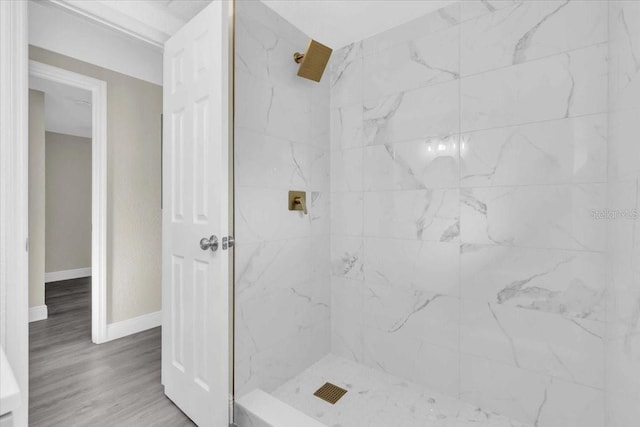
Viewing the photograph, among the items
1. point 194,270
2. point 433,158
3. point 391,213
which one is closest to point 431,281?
point 391,213

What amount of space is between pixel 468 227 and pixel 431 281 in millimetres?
366

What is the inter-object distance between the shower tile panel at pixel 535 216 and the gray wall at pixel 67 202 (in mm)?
5428

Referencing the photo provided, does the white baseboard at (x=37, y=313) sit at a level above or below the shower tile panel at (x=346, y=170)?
below

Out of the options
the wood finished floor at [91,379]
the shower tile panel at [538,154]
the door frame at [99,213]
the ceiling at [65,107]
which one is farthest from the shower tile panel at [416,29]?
the ceiling at [65,107]

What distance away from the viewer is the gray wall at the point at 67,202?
4488 mm

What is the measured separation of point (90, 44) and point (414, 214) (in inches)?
107

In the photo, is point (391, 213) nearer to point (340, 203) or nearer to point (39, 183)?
point (340, 203)

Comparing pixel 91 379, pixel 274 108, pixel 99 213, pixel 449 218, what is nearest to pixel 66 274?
pixel 99 213

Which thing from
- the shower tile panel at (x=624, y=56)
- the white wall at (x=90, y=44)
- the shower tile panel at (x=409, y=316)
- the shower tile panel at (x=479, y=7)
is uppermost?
the white wall at (x=90, y=44)

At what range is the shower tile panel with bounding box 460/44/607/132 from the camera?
131 centimetres

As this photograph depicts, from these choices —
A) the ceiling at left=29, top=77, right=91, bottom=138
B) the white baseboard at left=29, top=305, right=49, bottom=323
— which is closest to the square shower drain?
the white baseboard at left=29, top=305, right=49, bottom=323

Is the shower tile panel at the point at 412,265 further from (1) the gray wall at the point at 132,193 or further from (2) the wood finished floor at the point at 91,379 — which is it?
(1) the gray wall at the point at 132,193

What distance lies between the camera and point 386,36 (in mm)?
1899

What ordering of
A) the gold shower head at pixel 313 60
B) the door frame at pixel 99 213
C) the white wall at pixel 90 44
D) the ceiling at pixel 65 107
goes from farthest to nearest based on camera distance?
the ceiling at pixel 65 107
the door frame at pixel 99 213
the white wall at pixel 90 44
the gold shower head at pixel 313 60
